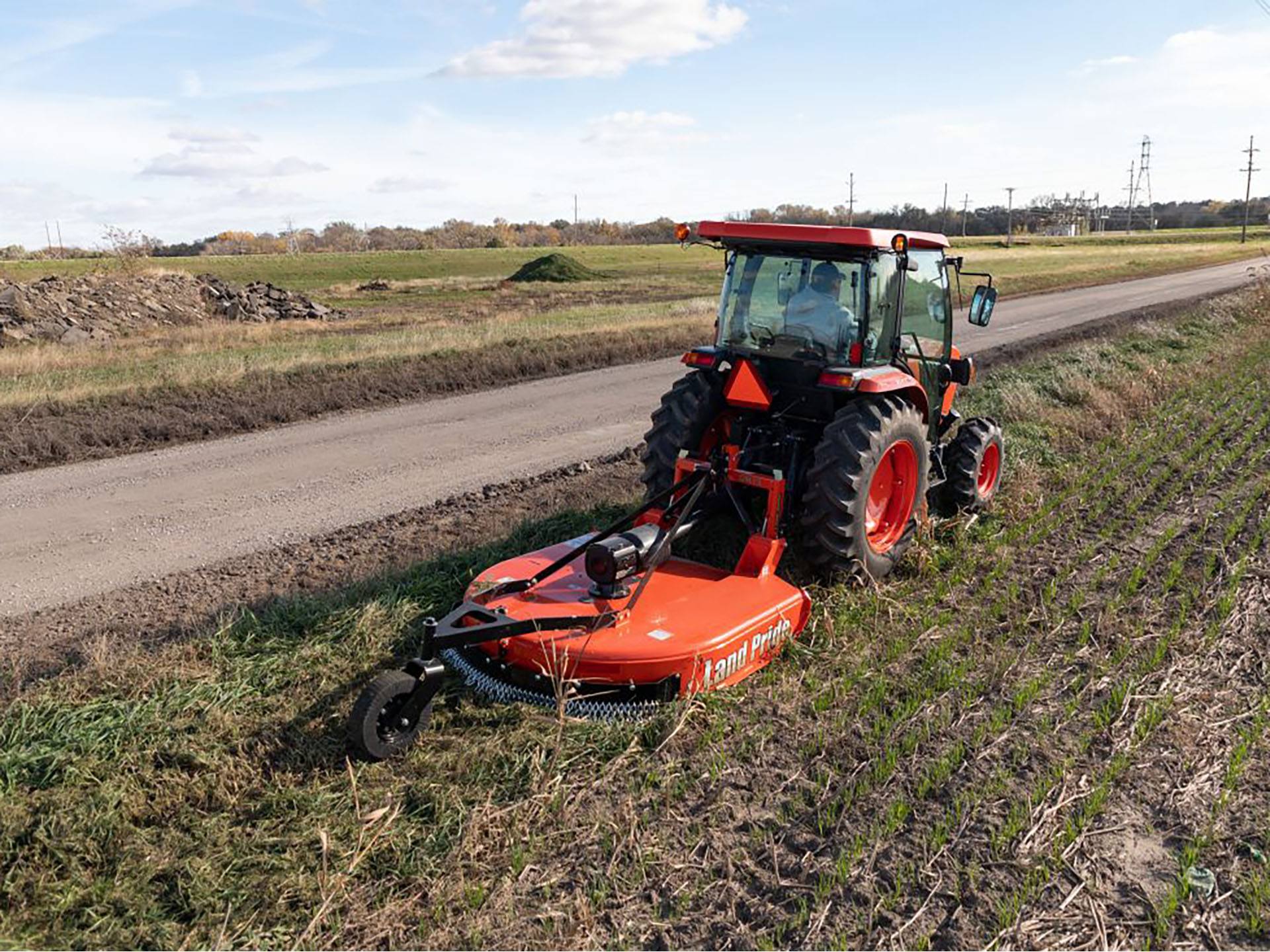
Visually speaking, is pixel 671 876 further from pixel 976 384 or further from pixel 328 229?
pixel 328 229

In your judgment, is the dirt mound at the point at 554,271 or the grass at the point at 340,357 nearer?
the grass at the point at 340,357

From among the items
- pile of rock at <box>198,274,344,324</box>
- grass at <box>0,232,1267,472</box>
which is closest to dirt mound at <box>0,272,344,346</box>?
pile of rock at <box>198,274,344,324</box>

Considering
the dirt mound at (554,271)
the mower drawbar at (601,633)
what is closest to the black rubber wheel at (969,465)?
the mower drawbar at (601,633)

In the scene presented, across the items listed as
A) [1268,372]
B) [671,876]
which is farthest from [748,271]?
[1268,372]

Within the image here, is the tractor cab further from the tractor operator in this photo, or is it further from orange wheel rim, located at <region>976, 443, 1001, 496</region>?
orange wheel rim, located at <region>976, 443, 1001, 496</region>

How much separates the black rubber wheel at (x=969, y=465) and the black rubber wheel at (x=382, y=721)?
15.9 ft

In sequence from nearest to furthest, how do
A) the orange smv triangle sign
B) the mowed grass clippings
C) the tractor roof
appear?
the mowed grass clippings
the tractor roof
the orange smv triangle sign

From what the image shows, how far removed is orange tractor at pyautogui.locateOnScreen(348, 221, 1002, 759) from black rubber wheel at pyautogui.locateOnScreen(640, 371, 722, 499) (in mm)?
14

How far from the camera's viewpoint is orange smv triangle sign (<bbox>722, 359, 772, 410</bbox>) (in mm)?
6113

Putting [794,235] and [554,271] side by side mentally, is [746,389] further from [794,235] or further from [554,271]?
[554,271]

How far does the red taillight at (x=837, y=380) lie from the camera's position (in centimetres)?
604

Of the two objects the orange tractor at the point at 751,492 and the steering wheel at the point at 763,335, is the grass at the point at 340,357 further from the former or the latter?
the steering wheel at the point at 763,335

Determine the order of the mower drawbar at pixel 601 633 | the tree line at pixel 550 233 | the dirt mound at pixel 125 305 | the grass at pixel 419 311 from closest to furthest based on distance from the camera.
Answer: the mower drawbar at pixel 601 633 → the grass at pixel 419 311 → the dirt mound at pixel 125 305 → the tree line at pixel 550 233

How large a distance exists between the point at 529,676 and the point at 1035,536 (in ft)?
15.0
